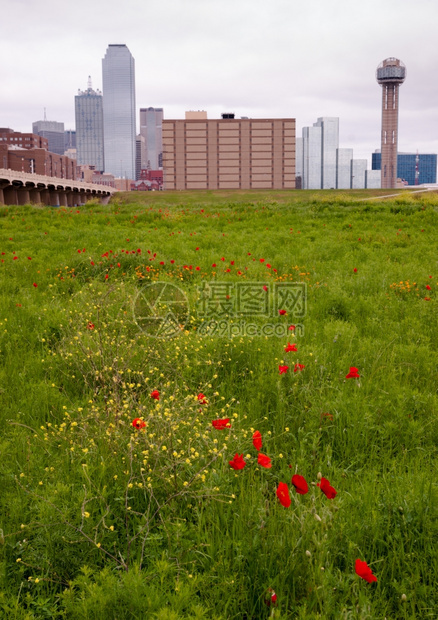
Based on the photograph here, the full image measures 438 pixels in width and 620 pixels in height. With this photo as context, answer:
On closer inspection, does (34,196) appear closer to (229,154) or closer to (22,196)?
(22,196)

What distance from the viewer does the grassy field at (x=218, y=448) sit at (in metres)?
2.23

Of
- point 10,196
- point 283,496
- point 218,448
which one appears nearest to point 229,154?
point 10,196

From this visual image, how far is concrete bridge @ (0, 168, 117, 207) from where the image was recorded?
28627 mm

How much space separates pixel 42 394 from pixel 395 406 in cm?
307

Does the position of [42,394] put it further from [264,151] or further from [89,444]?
[264,151]

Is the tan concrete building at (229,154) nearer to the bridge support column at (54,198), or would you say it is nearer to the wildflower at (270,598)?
the bridge support column at (54,198)

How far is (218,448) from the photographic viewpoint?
333cm
